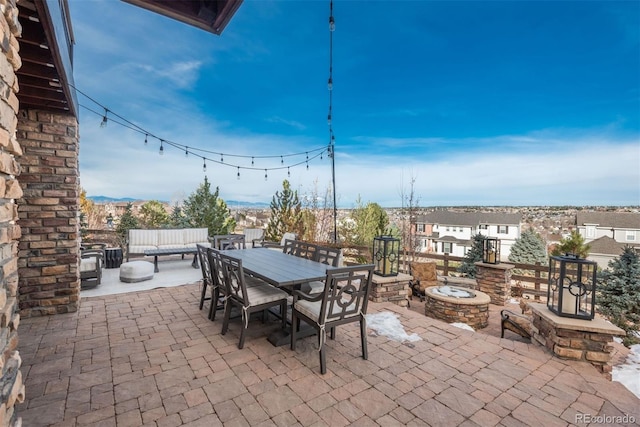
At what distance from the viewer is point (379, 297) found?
13.9ft

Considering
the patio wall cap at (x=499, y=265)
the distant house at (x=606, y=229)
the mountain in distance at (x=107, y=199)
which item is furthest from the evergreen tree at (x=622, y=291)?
the mountain in distance at (x=107, y=199)

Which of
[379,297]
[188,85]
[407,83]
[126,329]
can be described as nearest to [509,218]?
[407,83]

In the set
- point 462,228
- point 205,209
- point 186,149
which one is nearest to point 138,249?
point 186,149

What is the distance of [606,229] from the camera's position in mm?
11500

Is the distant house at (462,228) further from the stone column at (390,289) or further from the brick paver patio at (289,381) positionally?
the brick paver patio at (289,381)

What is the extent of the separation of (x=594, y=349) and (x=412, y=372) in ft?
5.94

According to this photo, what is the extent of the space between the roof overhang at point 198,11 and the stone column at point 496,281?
626cm

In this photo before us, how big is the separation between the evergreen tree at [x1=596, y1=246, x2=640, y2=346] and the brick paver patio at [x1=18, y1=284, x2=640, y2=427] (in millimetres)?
3139

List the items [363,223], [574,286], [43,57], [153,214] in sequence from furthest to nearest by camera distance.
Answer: [153,214], [363,223], [574,286], [43,57]

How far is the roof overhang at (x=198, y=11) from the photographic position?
6.28ft

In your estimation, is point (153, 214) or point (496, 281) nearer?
point (496, 281)

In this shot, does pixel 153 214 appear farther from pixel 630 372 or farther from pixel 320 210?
pixel 630 372

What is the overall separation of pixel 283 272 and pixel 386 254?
1.93 metres

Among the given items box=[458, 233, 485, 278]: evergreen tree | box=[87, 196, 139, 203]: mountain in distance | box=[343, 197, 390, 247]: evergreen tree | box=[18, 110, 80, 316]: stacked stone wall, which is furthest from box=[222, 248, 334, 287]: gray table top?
box=[87, 196, 139, 203]: mountain in distance
